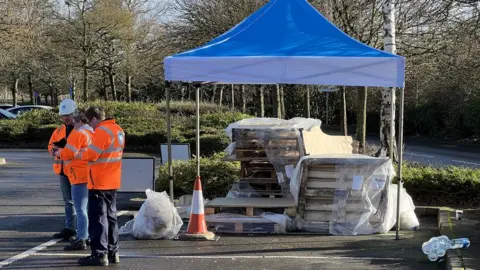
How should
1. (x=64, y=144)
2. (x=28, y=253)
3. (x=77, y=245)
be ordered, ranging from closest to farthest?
(x=28, y=253) < (x=77, y=245) < (x=64, y=144)

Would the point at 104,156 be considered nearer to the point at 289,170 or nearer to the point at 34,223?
the point at 34,223

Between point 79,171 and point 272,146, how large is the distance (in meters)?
3.57

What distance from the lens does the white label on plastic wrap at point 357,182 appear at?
8.67 meters

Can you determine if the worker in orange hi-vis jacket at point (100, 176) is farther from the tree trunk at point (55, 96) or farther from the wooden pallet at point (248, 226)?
the tree trunk at point (55, 96)

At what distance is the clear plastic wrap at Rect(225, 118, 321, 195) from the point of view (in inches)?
387

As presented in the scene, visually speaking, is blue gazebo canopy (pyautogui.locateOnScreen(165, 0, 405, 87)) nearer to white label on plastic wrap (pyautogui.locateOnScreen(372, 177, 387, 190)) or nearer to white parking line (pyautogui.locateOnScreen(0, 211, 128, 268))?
white label on plastic wrap (pyautogui.locateOnScreen(372, 177, 387, 190))

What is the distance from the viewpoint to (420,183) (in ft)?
35.3

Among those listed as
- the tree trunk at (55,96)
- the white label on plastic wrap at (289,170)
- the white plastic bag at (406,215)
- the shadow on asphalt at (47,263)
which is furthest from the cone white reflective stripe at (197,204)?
the tree trunk at (55,96)

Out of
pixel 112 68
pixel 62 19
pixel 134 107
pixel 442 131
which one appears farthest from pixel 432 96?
pixel 62 19

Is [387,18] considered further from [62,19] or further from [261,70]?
[62,19]

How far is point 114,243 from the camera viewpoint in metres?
7.08

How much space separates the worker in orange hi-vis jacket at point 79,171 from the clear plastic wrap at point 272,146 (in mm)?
3221

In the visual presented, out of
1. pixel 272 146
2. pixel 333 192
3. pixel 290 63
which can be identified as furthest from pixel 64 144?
pixel 333 192

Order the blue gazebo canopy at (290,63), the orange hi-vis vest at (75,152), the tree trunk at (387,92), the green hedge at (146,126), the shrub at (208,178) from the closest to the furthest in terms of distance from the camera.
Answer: the orange hi-vis vest at (75,152) < the blue gazebo canopy at (290,63) < the shrub at (208,178) < the tree trunk at (387,92) < the green hedge at (146,126)
